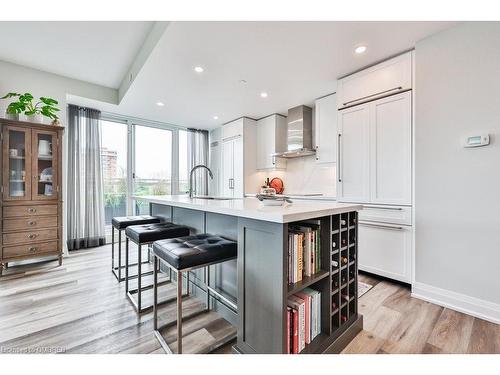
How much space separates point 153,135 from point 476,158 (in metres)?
4.92

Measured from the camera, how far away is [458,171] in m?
1.84

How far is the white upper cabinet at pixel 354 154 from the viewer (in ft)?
8.20

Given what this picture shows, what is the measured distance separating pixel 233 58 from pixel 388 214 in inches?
91.7

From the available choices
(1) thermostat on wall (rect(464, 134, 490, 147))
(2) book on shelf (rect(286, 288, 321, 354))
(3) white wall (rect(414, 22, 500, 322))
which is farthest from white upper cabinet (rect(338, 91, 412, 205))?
(2) book on shelf (rect(286, 288, 321, 354))

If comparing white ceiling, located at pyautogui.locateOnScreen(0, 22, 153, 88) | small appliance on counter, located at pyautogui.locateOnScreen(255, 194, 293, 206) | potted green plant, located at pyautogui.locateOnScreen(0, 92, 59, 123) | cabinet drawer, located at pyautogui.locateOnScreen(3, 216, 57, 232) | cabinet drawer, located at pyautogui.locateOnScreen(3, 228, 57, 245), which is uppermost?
white ceiling, located at pyautogui.locateOnScreen(0, 22, 153, 88)

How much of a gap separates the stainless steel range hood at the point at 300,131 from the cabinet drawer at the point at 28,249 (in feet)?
12.1

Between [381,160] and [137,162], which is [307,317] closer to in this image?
[381,160]

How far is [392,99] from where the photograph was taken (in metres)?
2.29

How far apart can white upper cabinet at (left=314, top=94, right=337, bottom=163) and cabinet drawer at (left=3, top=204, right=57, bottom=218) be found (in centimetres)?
379

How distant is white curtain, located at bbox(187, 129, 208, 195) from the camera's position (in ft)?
16.9

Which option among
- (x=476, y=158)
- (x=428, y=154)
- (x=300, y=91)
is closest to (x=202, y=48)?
(x=300, y=91)

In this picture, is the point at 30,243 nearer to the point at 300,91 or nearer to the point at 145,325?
the point at 145,325

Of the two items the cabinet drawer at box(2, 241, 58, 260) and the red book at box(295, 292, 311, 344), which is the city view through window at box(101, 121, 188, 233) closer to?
the cabinet drawer at box(2, 241, 58, 260)

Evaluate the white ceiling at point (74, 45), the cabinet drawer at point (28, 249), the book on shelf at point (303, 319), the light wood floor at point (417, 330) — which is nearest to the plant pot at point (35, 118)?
the white ceiling at point (74, 45)
